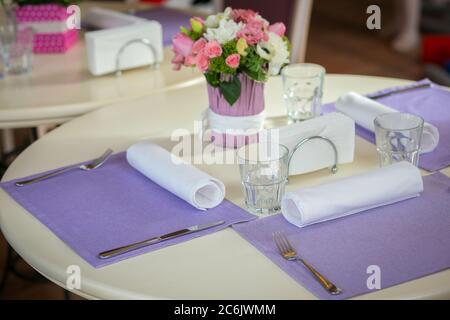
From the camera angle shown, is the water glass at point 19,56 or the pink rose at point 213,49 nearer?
the pink rose at point 213,49

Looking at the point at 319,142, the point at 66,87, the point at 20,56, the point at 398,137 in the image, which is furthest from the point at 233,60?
the point at 20,56

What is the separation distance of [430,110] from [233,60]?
0.54m

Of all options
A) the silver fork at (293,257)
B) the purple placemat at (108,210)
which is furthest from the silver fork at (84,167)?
the silver fork at (293,257)

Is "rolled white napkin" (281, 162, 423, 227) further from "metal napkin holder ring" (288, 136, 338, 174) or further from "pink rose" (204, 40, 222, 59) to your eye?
"pink rose" (204, 40, 222, 59)

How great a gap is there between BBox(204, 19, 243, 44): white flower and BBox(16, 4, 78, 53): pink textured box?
92cm

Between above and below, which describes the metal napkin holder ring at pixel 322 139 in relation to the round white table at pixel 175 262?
above

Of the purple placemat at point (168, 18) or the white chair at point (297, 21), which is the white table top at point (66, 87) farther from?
the white chair at point (297, 21)

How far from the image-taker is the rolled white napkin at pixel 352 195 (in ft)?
4.33

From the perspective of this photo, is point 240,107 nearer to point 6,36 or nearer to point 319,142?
point 319,142

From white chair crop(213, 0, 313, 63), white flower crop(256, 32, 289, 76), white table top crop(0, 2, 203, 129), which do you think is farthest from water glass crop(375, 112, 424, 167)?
white chair crop(213, 0, 313, 63)

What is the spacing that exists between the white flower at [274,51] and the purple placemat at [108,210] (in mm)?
319

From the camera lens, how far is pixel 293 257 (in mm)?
1229
